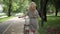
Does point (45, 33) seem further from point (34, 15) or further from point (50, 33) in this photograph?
point (34, 15)

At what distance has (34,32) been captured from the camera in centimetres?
745

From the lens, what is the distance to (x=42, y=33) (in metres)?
15.2

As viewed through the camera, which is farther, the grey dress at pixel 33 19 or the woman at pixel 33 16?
the grey dress at pixel 33 19

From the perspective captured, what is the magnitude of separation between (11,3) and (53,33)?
5154cm

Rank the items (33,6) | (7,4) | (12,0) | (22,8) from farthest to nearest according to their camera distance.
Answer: (22,8) → (7,4) → (12,0) → (33,6)

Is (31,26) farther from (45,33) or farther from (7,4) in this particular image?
(7,4)

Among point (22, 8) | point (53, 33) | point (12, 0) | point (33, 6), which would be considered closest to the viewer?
point (33, 6)

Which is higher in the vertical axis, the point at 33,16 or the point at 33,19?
the point at 33,16

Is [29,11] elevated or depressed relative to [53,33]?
elevated

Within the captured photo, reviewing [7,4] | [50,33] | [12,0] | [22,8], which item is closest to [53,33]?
[50,33]

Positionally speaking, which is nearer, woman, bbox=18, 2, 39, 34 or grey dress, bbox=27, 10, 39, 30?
woman, bbox=18, 2, 39, 34

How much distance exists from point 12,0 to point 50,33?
4897 cm

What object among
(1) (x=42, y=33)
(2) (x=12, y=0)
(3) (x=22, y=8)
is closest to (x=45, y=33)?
(1) (x=42, y=33)

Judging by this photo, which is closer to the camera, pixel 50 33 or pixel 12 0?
pixel 50 33
